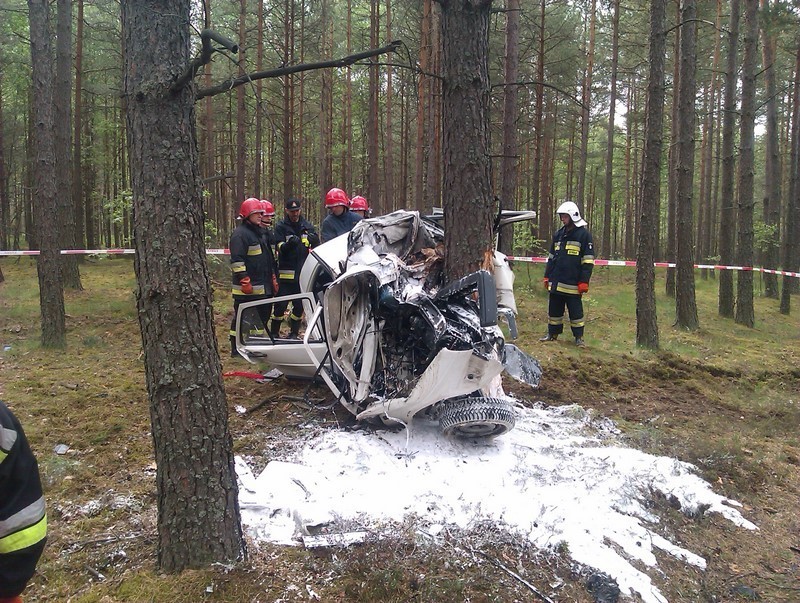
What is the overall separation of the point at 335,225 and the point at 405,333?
11.8 feet

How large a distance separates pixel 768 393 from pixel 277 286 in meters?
6.17

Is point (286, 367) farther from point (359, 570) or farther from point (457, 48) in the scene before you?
point (457, 48)

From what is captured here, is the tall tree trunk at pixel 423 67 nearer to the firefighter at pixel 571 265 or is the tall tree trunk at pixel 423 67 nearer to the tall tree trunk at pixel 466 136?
the firefighter at pixel 571 265

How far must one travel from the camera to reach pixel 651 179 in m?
7.89

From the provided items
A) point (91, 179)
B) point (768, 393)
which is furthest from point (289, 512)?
point (91, 179)

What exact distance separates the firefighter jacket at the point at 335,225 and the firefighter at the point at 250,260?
833mm

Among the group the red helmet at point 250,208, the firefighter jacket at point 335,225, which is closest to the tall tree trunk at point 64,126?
the red helmet at point 250,208

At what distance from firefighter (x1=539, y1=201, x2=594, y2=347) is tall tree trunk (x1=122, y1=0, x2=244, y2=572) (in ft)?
21.1

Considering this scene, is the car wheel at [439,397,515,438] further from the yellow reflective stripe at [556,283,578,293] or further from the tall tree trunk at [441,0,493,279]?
the yellow reflective stripe at [556,283,578,293]

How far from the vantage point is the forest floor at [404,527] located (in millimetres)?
2898

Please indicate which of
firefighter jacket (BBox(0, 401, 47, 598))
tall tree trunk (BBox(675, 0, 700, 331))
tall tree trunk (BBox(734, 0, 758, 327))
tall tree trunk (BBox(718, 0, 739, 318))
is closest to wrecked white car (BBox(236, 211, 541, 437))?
firefighter jacket (BBox(0, 401, 47, 598))

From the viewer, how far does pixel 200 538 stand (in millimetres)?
2816

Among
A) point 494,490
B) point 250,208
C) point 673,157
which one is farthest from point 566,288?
point 673,157

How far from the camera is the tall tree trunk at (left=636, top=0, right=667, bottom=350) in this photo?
7.58 metres
